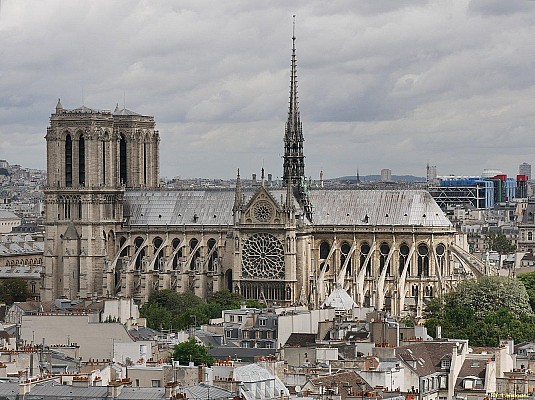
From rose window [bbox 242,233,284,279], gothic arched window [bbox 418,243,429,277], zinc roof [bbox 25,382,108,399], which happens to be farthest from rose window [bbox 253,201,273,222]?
zinc roof [bbox 25,382,108,399]

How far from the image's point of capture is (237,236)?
150m

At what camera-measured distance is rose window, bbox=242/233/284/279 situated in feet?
487

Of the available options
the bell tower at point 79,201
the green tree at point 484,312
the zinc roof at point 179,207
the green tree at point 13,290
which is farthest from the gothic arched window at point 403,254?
the green tree at point 13,290

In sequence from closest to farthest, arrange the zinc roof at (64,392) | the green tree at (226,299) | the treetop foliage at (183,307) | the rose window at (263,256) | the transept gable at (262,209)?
the zinc roof at (64,392), the treetop foliage at (183,307), the green tree at (226,299), the rose window at (263,256), the transept gable at (262,209)

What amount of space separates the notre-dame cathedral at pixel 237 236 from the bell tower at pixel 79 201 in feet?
0.26

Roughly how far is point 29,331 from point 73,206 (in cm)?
6364

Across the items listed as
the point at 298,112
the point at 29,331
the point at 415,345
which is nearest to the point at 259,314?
the point at 29,331

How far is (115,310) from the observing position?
341 ft

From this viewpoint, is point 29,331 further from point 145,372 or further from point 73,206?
point 73,206

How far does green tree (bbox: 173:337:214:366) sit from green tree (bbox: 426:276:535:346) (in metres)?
19.1

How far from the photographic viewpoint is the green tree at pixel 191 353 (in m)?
83.4

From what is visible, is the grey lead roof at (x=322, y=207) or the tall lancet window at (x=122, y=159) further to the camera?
the tall lancet window at (x=122, y=159)

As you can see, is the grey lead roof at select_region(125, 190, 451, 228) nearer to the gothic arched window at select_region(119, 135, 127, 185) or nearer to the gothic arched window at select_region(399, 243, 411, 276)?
the gothic arched window at select_region(399, 243, 411, 276)

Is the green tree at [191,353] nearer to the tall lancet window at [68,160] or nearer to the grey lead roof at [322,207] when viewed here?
the grey lead roof at [322,207]
